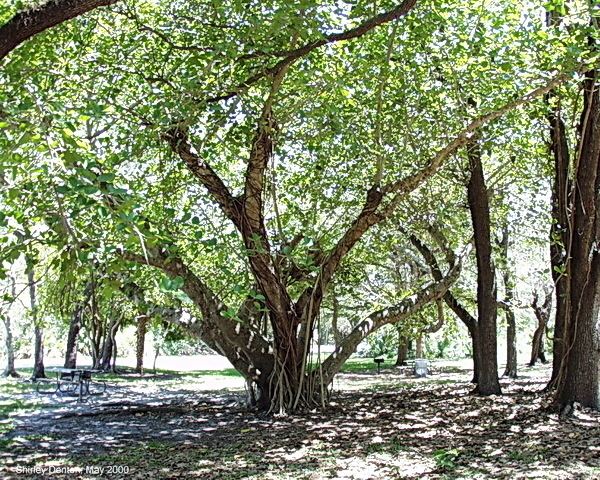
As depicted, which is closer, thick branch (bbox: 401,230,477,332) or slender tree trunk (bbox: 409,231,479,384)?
slender tree trunk (bbox: 409,231,479,384)

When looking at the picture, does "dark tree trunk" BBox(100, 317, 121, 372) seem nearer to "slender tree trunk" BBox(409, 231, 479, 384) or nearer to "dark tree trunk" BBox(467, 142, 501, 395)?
"slender tree trunk" BBox(409, 231, 479, 384)

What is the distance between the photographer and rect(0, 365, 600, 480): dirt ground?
17.0ft

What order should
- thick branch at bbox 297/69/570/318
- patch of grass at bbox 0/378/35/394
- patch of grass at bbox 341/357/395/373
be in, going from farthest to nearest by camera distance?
patch of grass at bbox 341/357/395/373 < patch of grass at bbox 0/378/35/394 < thick branch at bbox 297/69/570/318

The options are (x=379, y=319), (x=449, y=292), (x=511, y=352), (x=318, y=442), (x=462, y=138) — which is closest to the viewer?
(x=318, y=442)

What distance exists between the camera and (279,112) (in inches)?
299

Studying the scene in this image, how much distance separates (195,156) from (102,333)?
19.8m

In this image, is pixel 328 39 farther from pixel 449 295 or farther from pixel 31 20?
pixel 449 295

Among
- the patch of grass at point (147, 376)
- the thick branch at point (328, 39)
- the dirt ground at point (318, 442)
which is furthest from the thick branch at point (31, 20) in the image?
the patch of grass at point (147, 376)

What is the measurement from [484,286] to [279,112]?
546 centimetres

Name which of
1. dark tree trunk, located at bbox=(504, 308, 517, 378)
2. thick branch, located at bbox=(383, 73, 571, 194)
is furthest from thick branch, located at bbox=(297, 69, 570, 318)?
dark tree trunk, located at bbox=(504, 308, 517, 378)

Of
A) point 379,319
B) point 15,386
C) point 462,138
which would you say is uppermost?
point 462,138

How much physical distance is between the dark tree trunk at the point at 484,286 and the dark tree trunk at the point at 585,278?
2830 mm

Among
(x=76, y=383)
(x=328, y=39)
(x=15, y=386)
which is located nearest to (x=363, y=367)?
(x=15, y=386)

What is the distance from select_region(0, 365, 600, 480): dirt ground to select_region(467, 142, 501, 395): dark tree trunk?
1.60 feet
